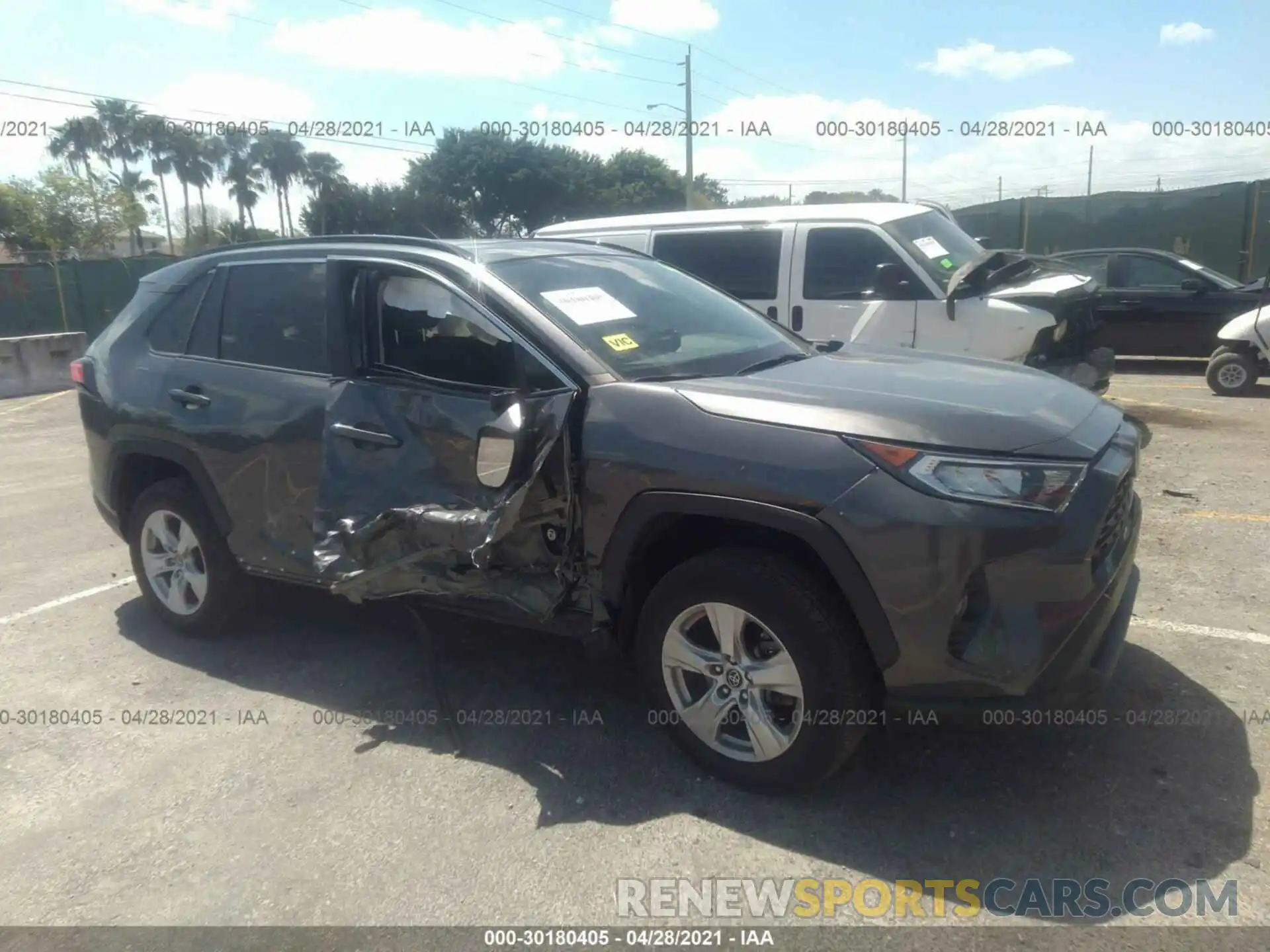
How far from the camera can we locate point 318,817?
3.37 metres

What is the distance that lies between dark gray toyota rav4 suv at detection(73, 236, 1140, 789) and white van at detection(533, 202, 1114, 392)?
11.1 ft

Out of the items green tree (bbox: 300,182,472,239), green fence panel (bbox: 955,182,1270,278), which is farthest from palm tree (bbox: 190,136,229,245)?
green fence panel (bbox: 955,182,1270,278)

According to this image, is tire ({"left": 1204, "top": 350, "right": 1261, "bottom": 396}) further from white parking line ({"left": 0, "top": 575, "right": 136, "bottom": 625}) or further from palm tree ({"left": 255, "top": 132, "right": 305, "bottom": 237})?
palm tree ({"left": 255, "top": 132, "right": 305, "bottom": 237})

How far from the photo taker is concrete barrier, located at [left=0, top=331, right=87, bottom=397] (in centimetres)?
1491

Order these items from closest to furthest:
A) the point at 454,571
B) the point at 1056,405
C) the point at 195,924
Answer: the point at 195,924
the point at 1056,405
the point at 454,571

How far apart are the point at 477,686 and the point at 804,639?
1.75 m

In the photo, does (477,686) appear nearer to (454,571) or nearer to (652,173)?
(454,571)

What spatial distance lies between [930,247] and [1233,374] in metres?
4.78

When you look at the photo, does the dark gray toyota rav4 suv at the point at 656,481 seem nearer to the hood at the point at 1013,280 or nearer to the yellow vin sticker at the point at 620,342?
the yellow vin sticker at the point at 620,342

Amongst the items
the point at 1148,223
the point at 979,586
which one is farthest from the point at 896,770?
the point at 1148,223

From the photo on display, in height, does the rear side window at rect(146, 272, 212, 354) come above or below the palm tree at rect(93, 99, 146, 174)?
A: below

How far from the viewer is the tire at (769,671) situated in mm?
3053

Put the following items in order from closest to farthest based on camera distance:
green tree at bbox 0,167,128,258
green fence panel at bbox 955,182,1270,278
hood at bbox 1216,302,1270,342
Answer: hood at bbox 1216,302,1270,342, green fence panel at bbox 955,182,1270,278, green tree at bbox 0,167,128,258

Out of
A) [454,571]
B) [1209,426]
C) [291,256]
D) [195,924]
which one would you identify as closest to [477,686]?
[454,571]
